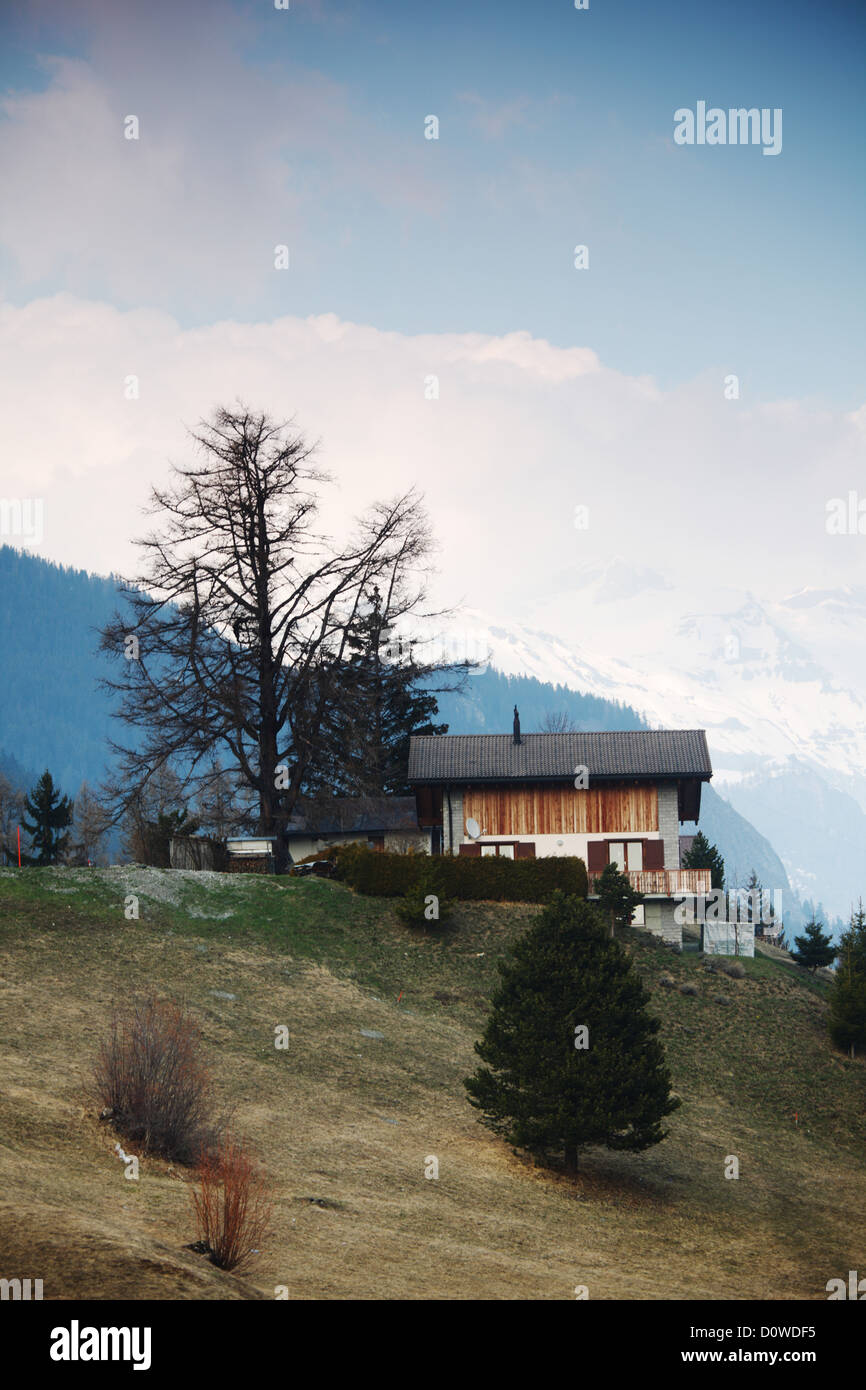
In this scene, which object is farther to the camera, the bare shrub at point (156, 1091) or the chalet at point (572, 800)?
the chalet at point (572, 800)

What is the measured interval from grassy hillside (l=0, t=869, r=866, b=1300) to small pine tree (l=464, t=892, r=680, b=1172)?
3.33 ft

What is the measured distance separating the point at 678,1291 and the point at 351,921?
20398 mm

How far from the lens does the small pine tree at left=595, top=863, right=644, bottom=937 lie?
119 ft

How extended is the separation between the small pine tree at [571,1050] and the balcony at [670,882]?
1877 centimetres

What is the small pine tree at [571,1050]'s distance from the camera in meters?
20.0

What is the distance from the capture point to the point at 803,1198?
2216 cm

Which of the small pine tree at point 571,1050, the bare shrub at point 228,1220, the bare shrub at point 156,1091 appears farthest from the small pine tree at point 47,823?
the bare shrub at point 228,1220

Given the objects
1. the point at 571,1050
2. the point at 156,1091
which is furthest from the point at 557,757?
the point at 156,1091

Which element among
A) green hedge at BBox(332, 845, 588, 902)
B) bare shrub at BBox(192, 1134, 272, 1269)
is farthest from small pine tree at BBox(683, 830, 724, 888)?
bare shrub at BBox(192, 1134, 272, 1269)

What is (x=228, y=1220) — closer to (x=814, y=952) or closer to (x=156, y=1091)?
(x=156, y=1091)

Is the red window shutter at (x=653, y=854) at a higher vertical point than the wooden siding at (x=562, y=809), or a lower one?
lower

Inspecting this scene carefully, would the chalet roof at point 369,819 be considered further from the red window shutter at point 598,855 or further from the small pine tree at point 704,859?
the small pine tree at point 704,859
